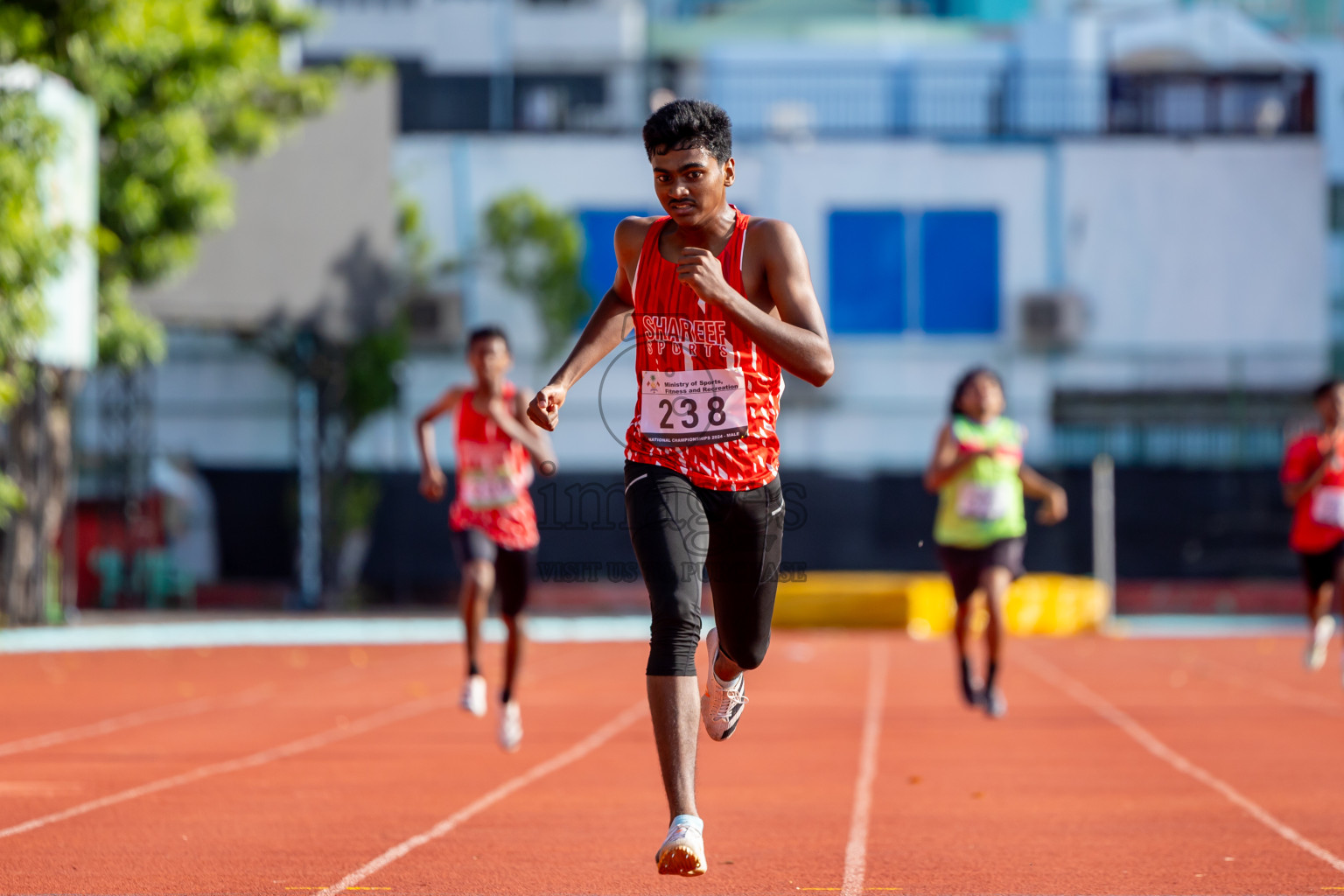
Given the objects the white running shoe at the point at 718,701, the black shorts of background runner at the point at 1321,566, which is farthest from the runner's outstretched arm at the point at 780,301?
the black shorts of background runner at the point at 1321,566

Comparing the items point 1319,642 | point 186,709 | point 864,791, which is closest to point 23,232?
point 186,709

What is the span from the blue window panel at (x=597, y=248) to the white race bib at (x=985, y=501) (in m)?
20.6

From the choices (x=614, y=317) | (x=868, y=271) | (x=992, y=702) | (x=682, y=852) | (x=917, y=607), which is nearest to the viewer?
(x=682, y=852)

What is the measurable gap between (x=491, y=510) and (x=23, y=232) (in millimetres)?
8310

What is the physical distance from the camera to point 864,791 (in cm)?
835

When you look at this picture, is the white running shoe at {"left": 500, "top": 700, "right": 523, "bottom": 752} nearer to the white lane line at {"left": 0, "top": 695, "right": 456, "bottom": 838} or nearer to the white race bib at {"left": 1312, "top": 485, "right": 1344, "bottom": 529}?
the white lane line at {"left": 0, "top": 695, "right": 456, "bottom": 838}

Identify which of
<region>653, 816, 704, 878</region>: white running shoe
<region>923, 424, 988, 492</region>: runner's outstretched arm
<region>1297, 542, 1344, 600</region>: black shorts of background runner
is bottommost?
<region>653, 816, 704, 878</region>: white running shoe

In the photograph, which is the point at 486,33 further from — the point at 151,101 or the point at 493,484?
the point at 493,484

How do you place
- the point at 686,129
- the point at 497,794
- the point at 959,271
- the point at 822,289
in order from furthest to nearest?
the point at 959,271 < the point at 822,289 < the point at 497,794 < the point at 686,129

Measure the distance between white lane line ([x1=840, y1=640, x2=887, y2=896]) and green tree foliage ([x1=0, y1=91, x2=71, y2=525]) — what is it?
297 inches

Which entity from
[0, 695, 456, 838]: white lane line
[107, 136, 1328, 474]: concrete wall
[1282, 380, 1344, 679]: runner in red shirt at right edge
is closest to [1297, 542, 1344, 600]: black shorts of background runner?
[1282, 380, 1344, 679]: runner in red shirt at right edge

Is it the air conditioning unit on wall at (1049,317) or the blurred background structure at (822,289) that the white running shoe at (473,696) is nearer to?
the blurred background structure at (822,289)

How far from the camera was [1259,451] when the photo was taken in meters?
30.8

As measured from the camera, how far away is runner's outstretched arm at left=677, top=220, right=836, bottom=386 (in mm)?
5078
